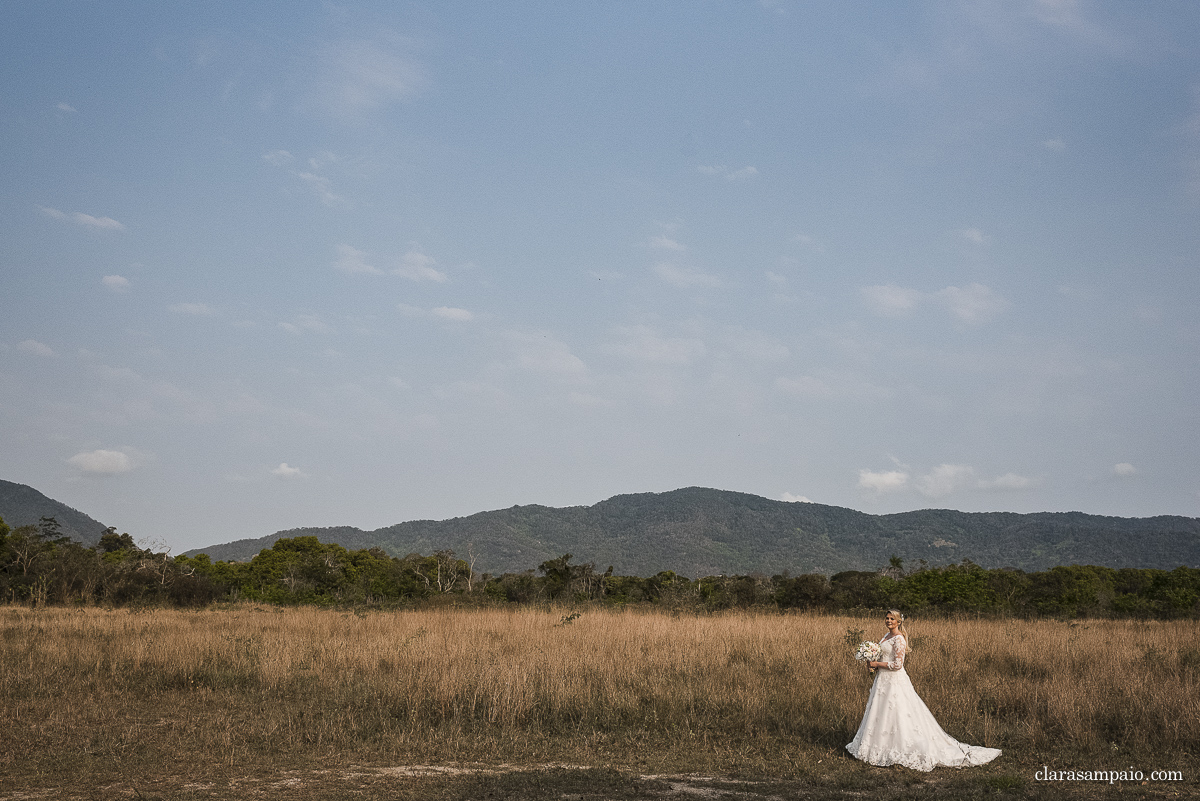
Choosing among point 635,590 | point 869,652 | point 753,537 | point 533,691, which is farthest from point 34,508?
point 869,652

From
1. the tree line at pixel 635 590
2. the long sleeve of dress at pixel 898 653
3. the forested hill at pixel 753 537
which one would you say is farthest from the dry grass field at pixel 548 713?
the forested hill at pixel 753 537

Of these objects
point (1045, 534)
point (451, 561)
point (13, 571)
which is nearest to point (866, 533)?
point (1045, 534)

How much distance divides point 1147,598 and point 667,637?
1128 inches

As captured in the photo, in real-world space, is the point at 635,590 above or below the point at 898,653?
below

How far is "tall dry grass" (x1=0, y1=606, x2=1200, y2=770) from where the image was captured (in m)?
8.62

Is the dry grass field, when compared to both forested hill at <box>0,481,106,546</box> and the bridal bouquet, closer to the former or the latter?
the bridal bouquet

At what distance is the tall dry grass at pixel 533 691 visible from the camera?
8625 mm

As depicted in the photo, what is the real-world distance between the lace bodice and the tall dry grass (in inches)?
59.6

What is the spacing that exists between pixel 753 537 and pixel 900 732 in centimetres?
16674

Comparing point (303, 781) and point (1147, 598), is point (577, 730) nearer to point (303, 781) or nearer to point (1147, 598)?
point (303, 781)

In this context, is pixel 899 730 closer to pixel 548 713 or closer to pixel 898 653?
pixel 898 653

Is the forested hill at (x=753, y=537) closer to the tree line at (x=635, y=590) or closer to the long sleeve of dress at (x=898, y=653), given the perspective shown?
the tree line at (x=635, y=590)

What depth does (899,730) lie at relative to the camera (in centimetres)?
767

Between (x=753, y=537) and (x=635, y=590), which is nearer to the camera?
(x=635, y=590)
